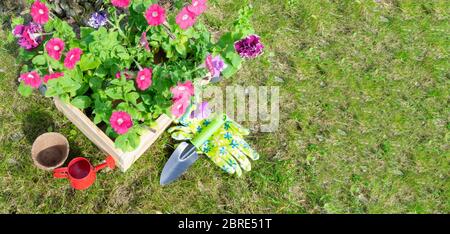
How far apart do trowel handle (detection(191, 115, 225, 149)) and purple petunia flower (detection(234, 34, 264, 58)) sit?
0.69 meters

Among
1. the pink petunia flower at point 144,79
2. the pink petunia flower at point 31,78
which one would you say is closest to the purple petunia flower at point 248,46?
the pink petunia flower at point 144,79

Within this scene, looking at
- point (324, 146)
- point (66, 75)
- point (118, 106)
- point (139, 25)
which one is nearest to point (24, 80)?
point (66, 75)

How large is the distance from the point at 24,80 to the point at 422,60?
3455 millimetres

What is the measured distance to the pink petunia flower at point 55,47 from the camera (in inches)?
100.0

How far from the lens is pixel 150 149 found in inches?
134

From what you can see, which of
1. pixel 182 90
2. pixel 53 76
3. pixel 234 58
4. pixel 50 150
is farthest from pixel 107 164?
pixel 234 58

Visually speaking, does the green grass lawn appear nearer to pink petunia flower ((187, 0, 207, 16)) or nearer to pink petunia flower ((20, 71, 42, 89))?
pink petunia flower ((20, 71, 42, 89))

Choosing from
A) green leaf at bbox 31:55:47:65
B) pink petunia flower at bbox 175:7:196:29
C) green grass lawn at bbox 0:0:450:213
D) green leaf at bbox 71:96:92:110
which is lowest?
Result: green grass lawn at bbox 0:0:450:213

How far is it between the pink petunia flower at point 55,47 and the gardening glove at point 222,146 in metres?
1.08

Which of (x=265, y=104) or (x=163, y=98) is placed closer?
(x=163, y=98)

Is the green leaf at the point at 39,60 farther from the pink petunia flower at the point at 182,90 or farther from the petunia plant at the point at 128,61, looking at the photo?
the pink petunia flower at the point at 182,90

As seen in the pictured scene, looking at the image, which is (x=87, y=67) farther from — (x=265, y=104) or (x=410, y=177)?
(x=410, y=177)

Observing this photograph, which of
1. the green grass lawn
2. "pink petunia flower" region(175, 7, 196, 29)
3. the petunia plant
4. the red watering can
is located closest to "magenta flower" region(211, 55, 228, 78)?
the petunia plant

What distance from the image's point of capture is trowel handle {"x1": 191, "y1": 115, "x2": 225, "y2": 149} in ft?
10.8
